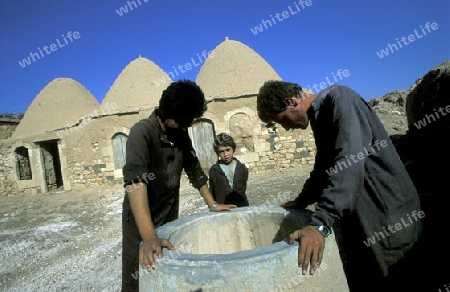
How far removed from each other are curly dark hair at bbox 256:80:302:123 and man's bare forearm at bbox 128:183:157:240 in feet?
3.14

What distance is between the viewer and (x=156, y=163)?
2.09 metres

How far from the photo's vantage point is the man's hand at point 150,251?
55.8 inches

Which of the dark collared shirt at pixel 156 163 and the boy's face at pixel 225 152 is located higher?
the boy's face at pixel 225 152

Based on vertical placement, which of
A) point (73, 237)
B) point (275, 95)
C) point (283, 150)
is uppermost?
point (283, 150)

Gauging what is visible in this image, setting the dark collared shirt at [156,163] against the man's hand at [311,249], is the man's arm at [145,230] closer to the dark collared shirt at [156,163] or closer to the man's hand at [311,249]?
the dark collared shirt at [156,163]

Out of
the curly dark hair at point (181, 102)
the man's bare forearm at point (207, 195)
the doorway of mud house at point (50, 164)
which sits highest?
the doorway of mud house at point (50, 164)

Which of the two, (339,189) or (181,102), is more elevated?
(181,102)

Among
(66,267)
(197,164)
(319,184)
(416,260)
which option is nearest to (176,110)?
(197,164)

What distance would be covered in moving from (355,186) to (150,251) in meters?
1.11

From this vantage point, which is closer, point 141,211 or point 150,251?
point 150,251

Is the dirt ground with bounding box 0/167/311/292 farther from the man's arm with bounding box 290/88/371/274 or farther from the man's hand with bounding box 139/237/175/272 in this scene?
the man's arm with bounding box 290/88/371/274

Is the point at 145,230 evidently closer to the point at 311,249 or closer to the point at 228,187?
the point at 311,249

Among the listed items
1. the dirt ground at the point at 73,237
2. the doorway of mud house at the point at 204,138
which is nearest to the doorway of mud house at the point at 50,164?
the dirt ground at the point at 73,237

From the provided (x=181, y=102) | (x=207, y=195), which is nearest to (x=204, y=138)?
(x=207, y=195)
